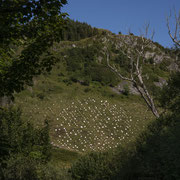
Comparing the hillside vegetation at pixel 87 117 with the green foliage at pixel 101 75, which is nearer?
the hillside vegetation at pixel 87 117

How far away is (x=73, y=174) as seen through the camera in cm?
2019

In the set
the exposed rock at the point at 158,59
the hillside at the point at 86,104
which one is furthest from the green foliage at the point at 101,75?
the exposed rock at the point at 158,59

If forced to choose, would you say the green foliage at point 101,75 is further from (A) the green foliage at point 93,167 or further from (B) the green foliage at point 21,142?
(A) the green foliage at point 93,167

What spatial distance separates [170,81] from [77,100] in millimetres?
31105

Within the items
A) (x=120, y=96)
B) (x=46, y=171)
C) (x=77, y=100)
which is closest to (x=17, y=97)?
(x=77, y=100)

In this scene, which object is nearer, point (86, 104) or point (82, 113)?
point (82, 113)

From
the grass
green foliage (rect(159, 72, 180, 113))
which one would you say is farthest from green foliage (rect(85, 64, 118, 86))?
green foliage (rect(159, 72, 180, 113))

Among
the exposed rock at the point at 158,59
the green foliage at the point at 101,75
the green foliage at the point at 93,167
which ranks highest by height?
the exposed rock at the point at 158,59

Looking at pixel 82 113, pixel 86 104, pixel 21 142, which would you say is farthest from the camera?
pixel 86 104

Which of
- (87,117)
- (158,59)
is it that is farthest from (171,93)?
(158,59)

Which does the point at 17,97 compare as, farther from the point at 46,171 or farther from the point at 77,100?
the point at 46,171

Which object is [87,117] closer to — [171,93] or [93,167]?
[93,167]

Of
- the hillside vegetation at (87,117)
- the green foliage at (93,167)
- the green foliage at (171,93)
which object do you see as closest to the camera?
the hillside vegetation at (87,117)

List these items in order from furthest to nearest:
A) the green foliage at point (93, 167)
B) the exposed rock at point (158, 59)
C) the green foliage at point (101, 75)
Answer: the exposed rock at point (158, 59) → the green foliage at point (101, 75) → the green foliage at point (93, 167)
